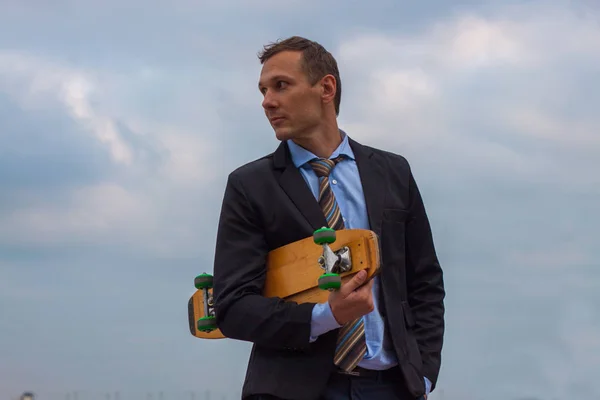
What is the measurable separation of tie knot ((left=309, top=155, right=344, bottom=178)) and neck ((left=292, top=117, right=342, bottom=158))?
62 mm

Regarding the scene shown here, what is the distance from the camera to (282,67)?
604cm

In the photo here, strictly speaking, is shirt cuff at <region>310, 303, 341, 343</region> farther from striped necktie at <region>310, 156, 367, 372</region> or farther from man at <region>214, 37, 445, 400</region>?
striped necktie at <region>310, 156, 367, 372</region>

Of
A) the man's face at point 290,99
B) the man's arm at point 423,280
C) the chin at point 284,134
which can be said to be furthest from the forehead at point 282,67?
the man's arm at point 423,280

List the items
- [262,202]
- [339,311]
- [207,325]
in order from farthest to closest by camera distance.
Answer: [207,325]
[262,202]
[339,311]

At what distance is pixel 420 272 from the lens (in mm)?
6199

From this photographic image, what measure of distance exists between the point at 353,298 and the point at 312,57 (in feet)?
5.08

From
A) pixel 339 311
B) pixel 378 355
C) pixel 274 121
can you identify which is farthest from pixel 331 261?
pixel 274 121

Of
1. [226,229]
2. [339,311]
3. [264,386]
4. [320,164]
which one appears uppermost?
[320,164]

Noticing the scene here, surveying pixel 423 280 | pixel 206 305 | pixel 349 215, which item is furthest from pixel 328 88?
pixel 206 305

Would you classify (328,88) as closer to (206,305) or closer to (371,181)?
(371,181)

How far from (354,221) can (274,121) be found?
716 mm

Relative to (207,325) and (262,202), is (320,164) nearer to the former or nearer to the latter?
(262,202)

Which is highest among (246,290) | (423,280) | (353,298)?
(423,280)

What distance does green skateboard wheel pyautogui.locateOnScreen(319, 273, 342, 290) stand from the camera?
5.26m
